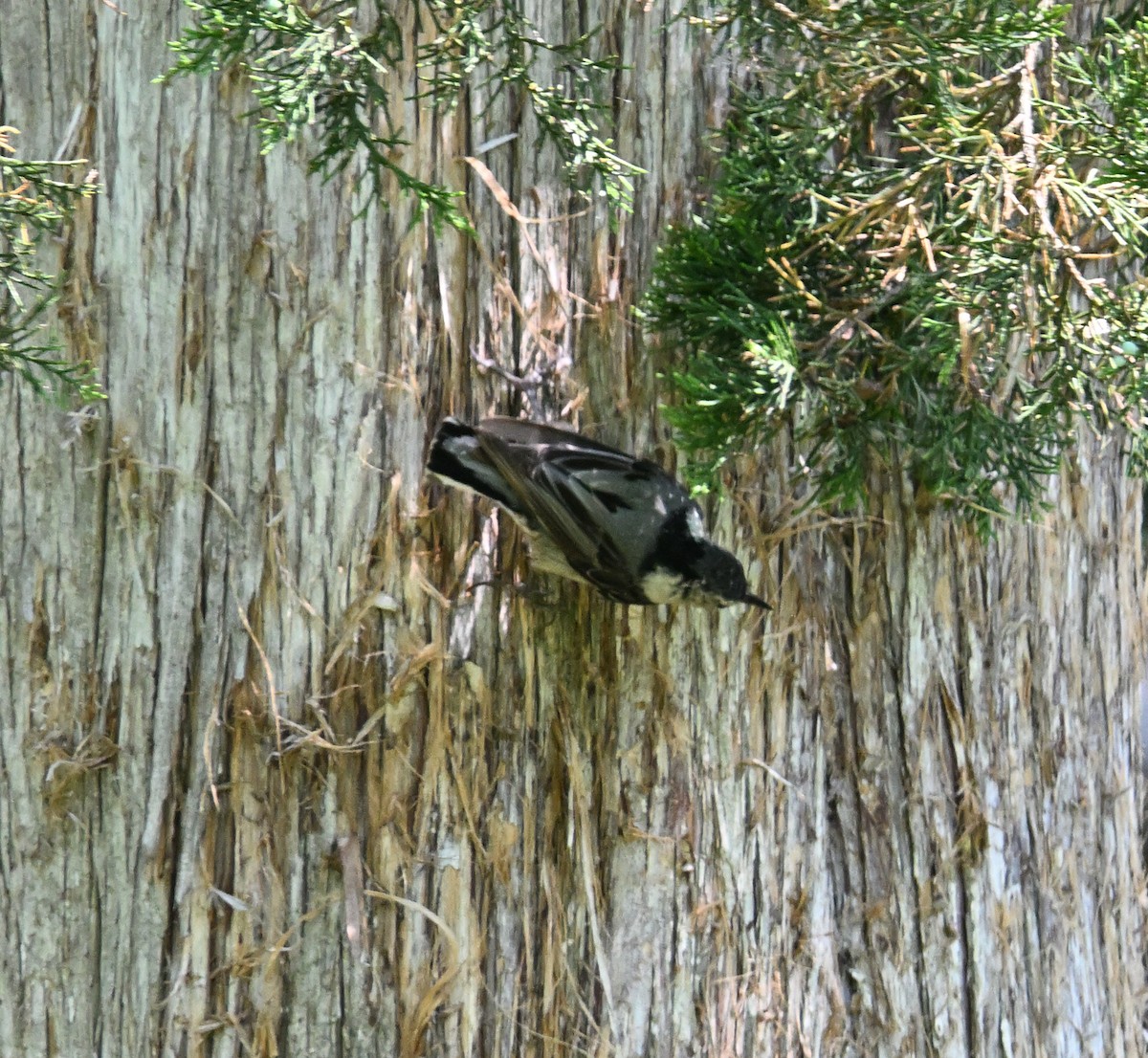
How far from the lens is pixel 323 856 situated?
269 cm

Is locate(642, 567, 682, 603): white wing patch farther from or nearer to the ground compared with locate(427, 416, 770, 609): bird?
nearer to the ground

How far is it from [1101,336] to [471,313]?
49.0 inches

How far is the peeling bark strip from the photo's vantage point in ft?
8.84

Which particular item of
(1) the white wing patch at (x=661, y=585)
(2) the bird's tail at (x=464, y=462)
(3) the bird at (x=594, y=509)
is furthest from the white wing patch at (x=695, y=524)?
(2) the bird's tail at (x=464, y=462)

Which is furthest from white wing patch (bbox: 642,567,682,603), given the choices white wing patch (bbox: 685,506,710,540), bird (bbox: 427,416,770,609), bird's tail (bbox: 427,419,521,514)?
bird's tail (bbox: 427,419,521,514)

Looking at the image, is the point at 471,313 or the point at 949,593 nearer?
the point at 471,313

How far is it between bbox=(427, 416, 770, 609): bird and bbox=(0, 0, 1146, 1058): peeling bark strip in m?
0.08

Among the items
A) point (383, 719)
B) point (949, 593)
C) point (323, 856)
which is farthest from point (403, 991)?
point (949, 593)

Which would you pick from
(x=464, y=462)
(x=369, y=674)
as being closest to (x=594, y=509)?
(x=464, y=462)

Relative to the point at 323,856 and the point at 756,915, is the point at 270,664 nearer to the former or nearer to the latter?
the point at 323,856

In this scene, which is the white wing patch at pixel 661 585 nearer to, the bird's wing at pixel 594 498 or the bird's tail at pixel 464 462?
the bird's wing at pixel 594 498

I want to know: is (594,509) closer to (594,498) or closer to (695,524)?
(594,498)

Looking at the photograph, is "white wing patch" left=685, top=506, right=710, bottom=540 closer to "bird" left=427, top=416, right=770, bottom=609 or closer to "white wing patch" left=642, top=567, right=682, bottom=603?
"bird" left=427, top=416, right=770, bottom=609

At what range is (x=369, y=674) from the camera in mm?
2727
